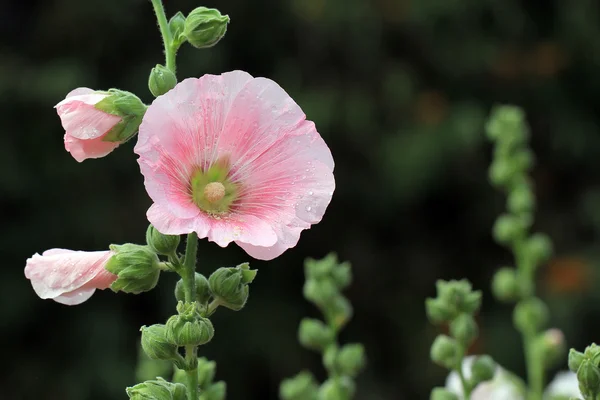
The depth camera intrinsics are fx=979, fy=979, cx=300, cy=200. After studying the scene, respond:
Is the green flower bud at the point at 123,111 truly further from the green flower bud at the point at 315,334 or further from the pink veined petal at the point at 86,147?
the green flower bud at the point at 315,334

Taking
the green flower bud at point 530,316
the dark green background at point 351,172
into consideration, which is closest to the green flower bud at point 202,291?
the green flower bud at point 530,316

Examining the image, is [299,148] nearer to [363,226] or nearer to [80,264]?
[80,264]

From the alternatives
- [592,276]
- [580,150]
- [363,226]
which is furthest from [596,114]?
[363,226]

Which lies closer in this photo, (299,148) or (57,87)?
(299,148)

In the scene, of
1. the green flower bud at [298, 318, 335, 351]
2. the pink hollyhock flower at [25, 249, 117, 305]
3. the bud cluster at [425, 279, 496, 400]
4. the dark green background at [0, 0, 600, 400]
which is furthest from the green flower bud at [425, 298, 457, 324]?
the dark green background at [0, 0, 600, 400]

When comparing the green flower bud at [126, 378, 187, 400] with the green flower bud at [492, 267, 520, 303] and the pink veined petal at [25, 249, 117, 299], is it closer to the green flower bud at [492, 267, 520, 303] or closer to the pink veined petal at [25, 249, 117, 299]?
the pink veined petal at [25, 249, 117, 299]

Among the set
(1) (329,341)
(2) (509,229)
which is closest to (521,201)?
(2) (509,229)

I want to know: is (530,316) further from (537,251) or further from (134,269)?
(134,269)
